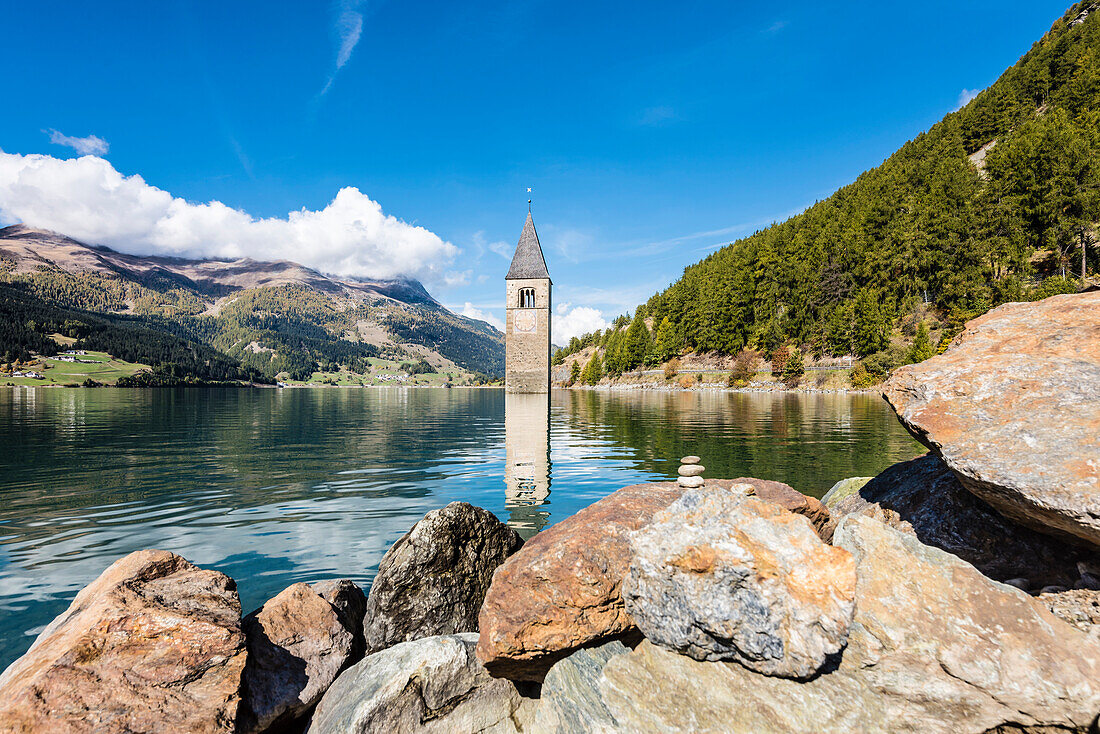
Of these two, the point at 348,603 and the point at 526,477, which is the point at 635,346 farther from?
the point at 348,603

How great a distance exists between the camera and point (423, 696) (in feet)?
18.0

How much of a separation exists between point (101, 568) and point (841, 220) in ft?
447

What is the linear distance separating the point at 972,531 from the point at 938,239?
104 meters

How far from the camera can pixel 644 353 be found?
135125mm

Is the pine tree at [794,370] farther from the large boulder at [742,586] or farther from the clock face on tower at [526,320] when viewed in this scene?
the large boulder at [742,586]

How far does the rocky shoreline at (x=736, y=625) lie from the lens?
4.12m

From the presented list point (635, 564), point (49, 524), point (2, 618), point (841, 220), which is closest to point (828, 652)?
point (635, 564)

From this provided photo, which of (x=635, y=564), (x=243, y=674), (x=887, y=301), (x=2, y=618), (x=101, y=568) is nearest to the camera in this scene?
(x=635, y=564)

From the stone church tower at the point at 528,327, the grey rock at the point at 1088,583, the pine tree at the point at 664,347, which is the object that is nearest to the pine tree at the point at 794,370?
the pine tree at the point at 664,347

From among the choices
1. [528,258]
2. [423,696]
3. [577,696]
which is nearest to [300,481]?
[423,696]

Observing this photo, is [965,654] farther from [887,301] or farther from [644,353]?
[644,353]

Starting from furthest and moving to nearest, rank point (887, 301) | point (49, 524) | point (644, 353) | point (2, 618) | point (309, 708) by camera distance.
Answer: point (644, 353) < point (887, 301) < point (49, 524) < point (2, 618) < point (309, 708)

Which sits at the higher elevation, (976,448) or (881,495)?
(976,448)

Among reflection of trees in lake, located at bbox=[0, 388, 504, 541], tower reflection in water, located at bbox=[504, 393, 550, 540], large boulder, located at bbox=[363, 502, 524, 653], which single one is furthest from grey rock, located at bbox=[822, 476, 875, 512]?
reflection of trees in lake, located at bbox=[0, 388, 504, 541]
